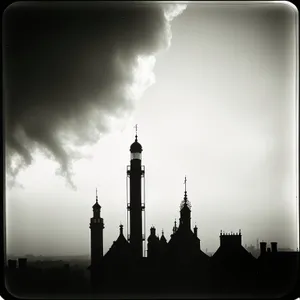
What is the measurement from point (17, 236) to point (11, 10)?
1.84 m

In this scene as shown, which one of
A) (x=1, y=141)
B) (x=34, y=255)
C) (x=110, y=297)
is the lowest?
(x=110, y=297)

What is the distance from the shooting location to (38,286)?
4.94 metres

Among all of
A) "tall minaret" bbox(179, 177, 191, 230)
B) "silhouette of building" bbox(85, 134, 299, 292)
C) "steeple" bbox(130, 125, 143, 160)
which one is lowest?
"silhouette of building" bbox(85, 134, 299, 292)

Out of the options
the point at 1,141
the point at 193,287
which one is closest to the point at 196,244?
the point at 193,287

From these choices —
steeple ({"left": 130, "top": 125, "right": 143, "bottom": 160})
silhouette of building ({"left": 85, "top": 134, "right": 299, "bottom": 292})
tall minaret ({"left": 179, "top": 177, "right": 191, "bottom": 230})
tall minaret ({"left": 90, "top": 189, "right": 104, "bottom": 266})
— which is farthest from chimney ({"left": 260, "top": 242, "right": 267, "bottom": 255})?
tall minaret ({"left": 90, "top": 189, "right": 104, "bottom": 266})

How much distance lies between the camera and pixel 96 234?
18.0ft

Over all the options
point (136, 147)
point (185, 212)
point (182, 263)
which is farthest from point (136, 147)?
point (182, 263)

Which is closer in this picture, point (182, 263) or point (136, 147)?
point (136, 147)

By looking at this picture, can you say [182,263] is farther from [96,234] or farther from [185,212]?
[96,234]

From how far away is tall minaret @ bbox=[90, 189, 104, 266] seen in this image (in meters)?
5.30

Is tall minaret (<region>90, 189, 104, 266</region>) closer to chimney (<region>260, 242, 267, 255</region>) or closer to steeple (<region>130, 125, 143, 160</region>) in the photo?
steeple (<region>130, 125, 143, 160</region>)

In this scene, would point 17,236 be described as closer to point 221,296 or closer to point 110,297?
point 110,297

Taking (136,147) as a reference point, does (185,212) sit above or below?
below

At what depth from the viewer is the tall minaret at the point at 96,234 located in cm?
530
